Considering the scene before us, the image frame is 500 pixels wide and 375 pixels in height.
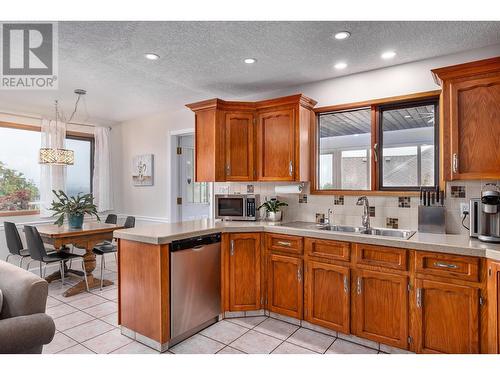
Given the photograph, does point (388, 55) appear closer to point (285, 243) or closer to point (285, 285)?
point (285, 243)

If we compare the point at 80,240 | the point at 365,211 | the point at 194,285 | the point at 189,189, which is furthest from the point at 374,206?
the point at 80,240

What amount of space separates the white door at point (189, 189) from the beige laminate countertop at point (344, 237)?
2.19 m

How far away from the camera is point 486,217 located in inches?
87.9

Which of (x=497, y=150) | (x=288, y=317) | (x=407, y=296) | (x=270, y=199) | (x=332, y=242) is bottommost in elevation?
(x=288, y=317)

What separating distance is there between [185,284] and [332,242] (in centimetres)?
127

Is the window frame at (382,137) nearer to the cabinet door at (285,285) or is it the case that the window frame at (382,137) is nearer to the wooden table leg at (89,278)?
the cabinet door at (285,285)

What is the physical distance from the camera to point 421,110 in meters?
2.87

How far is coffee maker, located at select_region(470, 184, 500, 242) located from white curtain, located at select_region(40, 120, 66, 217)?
515 cm

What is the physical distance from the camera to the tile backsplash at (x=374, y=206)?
8.61 ft

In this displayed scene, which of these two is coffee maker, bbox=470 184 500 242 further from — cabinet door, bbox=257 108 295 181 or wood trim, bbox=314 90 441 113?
cabinet door, bbox=257 108 295 181

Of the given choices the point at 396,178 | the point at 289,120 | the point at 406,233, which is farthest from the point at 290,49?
the point at 406,233

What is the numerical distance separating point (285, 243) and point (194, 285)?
35.3 inches

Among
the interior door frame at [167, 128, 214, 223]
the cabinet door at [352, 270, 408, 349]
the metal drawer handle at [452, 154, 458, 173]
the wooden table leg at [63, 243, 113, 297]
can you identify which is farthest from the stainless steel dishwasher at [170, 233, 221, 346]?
the interior door frame at [167, 128, 214, 223]

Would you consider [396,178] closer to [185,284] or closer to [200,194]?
[185,284]
